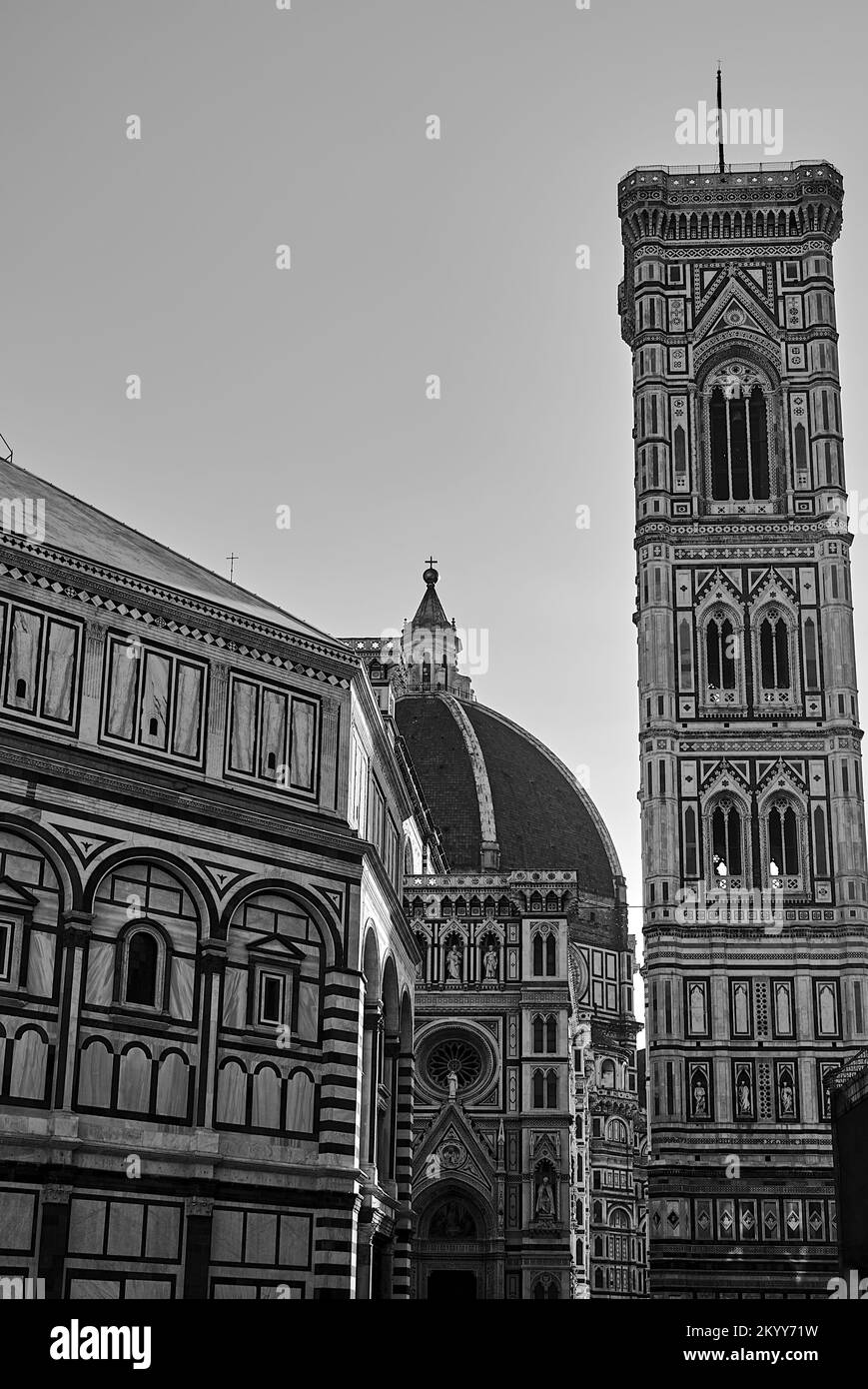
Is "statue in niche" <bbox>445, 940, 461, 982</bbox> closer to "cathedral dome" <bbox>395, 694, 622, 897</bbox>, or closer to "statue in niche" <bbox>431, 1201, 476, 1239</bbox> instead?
"statue in niche" <bbox>431, 1201, 476, 1239</bbox>

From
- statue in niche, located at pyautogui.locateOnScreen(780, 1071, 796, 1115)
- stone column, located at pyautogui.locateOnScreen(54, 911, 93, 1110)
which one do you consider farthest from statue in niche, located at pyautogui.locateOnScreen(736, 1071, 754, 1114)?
stone column, located at pyautogui.locateOnScreen(54, 911, 93, 1110)

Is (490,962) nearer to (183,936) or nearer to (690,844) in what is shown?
(690,844)

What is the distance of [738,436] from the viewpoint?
61875 mm

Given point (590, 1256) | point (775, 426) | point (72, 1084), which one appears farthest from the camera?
point (590, 1256)

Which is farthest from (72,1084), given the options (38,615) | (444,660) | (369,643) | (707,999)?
(444,660)

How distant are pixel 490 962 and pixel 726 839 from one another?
13.1 m

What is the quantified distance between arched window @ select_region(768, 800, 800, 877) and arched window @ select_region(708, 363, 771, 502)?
11.0 meters

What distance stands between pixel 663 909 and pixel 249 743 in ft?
94.8

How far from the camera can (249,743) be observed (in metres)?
29.4

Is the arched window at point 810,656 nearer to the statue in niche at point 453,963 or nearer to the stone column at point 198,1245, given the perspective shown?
the statue in niche at point 453,963

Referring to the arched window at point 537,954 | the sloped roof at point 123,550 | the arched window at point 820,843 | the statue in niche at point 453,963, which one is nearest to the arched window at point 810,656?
the arched window at point 820,843

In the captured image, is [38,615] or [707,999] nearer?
[38,615]

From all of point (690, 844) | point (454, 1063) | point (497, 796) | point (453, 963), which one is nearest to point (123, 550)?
point (690, 844)

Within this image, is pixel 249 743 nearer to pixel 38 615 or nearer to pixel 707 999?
pixel 38 615
